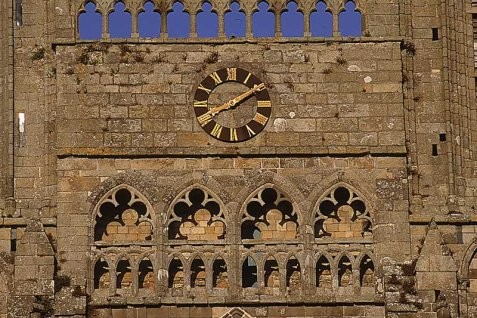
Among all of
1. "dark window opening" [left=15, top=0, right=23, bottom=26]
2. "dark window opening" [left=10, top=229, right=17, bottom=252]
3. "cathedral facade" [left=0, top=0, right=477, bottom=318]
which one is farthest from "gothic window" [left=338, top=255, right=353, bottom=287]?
"dark window opening" [left=15, top=0, right=23, bottom=26]

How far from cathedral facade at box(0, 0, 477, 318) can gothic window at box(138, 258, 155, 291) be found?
0.13 ft

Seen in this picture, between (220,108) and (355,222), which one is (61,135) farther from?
(355,222)

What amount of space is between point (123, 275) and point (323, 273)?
3896 mm

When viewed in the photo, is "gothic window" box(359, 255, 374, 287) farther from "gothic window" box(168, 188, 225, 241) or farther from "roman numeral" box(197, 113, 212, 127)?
"roman numeral" box(197, 113, 212, 127)

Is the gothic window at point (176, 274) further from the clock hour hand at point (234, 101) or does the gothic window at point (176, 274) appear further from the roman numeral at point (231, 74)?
the roman numeral at point (231, 74)

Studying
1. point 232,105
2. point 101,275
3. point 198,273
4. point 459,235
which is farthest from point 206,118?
point 459,235

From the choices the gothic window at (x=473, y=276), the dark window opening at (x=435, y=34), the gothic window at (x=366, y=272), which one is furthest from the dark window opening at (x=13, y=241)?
the dark window opening at (x=435, y=34)

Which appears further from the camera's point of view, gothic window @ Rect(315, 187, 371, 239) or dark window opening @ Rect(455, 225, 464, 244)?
gothic window @ Rect(315, 187, 371, 239)

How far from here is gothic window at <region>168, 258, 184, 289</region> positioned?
42.8m

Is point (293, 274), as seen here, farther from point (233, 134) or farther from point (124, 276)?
point (124, 276)

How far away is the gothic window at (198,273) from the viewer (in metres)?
42.8

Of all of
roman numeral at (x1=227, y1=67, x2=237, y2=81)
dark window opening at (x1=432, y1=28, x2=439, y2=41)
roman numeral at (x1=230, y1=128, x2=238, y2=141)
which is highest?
dark window opening at (x1=432, y1=28, x2=439, y2=41)

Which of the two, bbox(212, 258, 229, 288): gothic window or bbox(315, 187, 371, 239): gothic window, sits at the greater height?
bbox(315, 187, 371, 239): gothic window

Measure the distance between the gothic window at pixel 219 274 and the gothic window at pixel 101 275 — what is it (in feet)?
6.72
